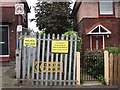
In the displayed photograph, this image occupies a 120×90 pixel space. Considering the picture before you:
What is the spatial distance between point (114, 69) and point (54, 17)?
18.5m

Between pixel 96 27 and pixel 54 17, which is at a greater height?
pixel 54 17

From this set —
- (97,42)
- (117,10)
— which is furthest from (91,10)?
(97,42)

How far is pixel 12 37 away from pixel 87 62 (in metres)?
11.6

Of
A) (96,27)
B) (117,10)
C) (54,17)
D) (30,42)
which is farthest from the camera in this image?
(54,17)

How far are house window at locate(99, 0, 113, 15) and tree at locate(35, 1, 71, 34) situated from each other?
6.02 meters

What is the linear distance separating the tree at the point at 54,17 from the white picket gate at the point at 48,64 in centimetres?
1712

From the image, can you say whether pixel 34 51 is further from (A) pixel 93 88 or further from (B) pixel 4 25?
(B) pixel 4 25

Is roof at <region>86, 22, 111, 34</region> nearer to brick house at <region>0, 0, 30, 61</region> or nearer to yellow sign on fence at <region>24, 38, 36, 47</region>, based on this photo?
brick house at <region>0, 0, 30, 61</region>

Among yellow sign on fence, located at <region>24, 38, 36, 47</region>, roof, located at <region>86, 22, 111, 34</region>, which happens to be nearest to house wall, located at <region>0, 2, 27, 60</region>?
roof, located at <region>86, 22, 111, 34</region>

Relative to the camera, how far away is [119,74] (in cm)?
1144

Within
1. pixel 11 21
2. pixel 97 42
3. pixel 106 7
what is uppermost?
pixel 106 7

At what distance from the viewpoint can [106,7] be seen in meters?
24.0

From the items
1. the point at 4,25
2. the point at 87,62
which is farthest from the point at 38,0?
the point at 87,62

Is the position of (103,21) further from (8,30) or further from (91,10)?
(8,30)
